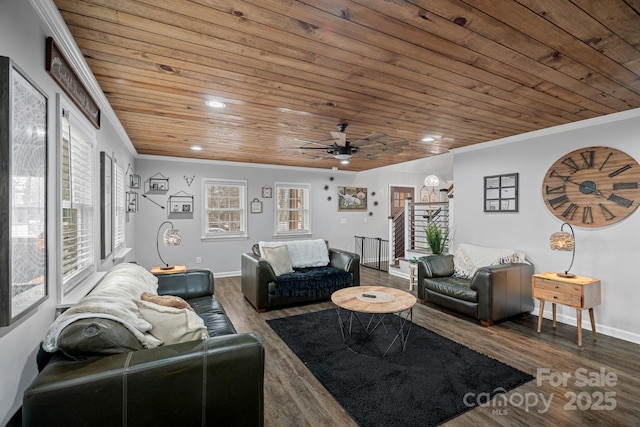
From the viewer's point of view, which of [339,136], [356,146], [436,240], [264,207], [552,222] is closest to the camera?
[339,136]

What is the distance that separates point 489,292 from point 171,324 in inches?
130

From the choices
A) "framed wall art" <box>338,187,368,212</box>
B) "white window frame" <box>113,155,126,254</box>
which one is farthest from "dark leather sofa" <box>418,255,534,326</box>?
"white window frame" <box>113,155,126,254</box>

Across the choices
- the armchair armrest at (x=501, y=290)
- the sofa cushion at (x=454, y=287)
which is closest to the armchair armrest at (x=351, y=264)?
the sofa cushion at (x=454, y=287)

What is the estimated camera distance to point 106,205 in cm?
298

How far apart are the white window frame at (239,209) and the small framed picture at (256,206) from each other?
0.14 m

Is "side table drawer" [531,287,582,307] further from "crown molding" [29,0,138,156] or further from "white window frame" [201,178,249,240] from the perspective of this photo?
"white window frame" [201,178,249,240]

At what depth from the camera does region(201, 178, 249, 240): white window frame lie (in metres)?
6.12

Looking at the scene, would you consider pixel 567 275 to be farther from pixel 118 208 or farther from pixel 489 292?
pixel 118 208

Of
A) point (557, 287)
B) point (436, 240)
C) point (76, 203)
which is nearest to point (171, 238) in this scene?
point (76, 203)

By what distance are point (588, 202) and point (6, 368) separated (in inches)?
196

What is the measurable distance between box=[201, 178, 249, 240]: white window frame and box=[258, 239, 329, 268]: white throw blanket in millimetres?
1940

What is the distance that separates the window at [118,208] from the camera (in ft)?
11.5

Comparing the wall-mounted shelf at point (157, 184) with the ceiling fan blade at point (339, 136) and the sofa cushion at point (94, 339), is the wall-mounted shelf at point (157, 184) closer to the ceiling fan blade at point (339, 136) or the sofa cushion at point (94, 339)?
the ceiling fan blade at point (339, 136)

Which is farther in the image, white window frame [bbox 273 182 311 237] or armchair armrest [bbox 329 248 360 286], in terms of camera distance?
white window frame [bbox 273 182 311 237]
